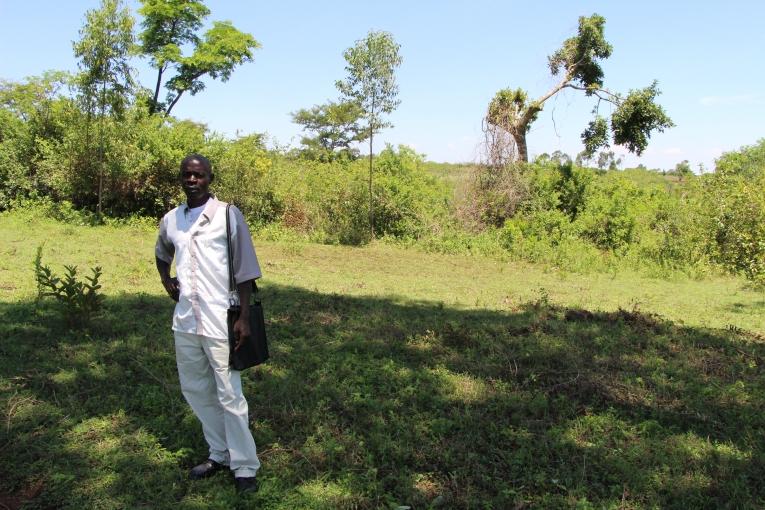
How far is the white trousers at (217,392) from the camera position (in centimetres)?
288

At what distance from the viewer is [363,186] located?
16.3 meters

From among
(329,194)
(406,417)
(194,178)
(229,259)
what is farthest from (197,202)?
(329,194)

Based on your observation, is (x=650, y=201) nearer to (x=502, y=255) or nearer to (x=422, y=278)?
(x=502, y=255)

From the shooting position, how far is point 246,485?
9.86ft

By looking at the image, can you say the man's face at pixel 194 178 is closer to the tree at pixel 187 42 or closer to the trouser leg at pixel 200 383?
the trouser leg at pixel 200 383

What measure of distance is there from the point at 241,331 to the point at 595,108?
17424mm

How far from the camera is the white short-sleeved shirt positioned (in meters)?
2.85

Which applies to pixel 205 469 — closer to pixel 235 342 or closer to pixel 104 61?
pixel 235 342

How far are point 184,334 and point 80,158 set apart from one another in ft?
49.5

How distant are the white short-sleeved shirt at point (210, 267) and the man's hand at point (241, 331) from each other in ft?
0.18

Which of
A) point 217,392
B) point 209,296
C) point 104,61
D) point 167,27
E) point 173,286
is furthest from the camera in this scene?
point 167,27

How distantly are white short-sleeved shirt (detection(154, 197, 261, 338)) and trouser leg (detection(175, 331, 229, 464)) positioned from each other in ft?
0.29

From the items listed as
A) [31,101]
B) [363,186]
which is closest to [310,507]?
[363,186]

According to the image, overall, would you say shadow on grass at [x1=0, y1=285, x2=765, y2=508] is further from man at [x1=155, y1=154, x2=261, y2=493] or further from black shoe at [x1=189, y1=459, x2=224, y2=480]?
man at [x1=155, y1=154, x2=261, y2=493]
